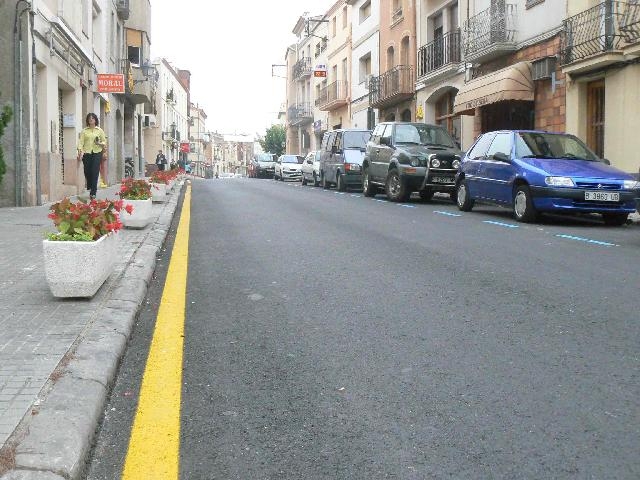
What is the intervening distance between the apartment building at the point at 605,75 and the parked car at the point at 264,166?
1270 inches

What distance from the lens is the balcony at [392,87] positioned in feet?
99.0

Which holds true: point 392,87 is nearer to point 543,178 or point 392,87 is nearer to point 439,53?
point 439,53

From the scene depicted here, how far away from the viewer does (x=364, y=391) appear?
3.44 meters

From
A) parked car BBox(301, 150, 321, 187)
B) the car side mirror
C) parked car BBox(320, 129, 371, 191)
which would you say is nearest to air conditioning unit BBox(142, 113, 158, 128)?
parked car BBox(301, 150, 321, 187)

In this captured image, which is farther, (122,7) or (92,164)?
(122,7)

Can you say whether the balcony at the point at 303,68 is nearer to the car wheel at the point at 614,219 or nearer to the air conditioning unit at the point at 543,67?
the air conditioning unit at the point at 543,67

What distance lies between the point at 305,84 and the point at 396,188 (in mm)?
42519

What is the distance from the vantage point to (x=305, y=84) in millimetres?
58594

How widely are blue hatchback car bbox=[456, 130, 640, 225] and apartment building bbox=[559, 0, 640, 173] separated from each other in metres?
3.88

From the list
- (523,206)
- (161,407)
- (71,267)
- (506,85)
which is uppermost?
(506,85)

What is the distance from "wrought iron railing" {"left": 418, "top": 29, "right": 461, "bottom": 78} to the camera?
24.8 meters

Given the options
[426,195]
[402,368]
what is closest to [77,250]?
[402,368]

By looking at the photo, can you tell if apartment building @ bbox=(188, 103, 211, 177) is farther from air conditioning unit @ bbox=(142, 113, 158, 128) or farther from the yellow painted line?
the yellow painted line

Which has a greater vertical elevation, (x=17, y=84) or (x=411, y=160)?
(x=17, y=84)
